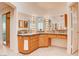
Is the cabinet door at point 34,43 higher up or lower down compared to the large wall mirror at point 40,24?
lower down

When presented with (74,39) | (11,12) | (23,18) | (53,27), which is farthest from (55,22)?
(11,12)

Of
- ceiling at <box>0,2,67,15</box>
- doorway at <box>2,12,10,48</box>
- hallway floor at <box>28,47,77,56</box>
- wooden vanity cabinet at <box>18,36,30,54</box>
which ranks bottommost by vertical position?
hallway floor at <box>28,47,77,56</box>

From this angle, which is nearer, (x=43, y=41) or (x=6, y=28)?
(x=6, y=28)

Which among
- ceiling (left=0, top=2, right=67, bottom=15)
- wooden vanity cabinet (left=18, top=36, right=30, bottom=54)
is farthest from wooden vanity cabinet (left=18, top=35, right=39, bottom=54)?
ceiling (left=0, top=2, right=67, bottom=15)

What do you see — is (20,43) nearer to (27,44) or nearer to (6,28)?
(27,44)

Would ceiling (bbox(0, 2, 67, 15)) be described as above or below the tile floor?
above

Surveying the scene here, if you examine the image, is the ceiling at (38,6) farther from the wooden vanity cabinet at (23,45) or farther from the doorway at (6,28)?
the wooden vanity cabinet at (23,45)

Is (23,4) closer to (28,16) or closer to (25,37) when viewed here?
(28,16)

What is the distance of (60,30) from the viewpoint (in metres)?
1.77

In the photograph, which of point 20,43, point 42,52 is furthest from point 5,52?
point 42,52

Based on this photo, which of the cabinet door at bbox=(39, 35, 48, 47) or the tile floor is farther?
the cabinet door at bbox=(39, 35, 48, 47)

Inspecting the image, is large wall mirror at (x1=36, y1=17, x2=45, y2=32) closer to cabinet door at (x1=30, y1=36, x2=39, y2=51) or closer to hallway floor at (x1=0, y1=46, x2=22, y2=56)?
→ cabinet door at (x1=30, y1=36, x2=39, y2=51)

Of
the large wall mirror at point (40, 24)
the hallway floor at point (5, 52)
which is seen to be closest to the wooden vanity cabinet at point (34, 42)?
the large wall mirror at point (40, 24)

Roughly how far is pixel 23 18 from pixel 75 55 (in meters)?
1.04
